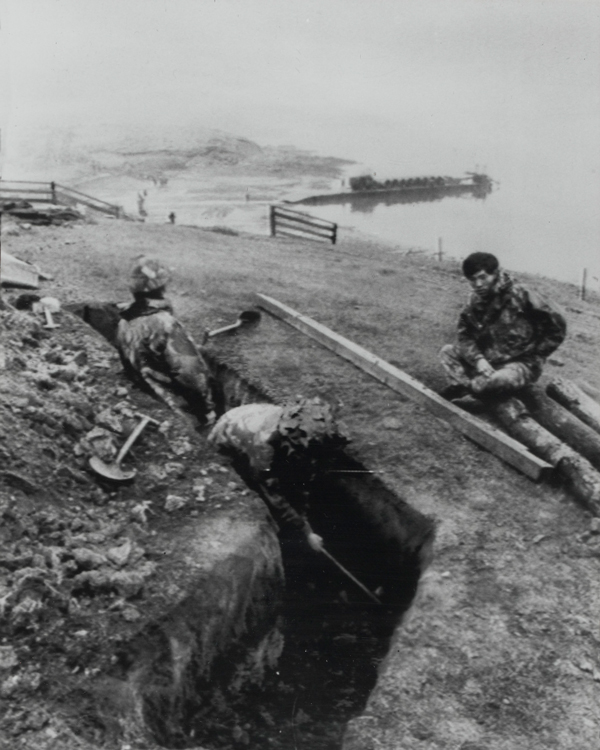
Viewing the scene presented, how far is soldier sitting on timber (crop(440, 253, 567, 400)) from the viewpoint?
582 centimetres

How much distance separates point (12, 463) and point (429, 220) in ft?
81.5

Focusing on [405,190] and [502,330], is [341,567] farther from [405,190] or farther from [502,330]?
[405,190]

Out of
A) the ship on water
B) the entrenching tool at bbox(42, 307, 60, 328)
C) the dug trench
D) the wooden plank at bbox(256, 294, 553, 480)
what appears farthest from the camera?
the ship on water

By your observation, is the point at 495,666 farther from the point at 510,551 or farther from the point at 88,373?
the point at 88,373

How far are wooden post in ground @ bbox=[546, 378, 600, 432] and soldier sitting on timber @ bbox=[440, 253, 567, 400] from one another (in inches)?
10.6

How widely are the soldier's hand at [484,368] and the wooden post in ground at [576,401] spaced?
62cm

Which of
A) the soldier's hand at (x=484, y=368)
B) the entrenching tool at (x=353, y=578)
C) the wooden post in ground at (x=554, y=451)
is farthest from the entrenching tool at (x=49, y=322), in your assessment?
the wooden post in ground at (x=554, y=451)

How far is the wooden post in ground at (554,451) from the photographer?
500 cm

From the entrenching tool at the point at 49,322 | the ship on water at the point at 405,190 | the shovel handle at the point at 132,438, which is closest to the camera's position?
the shovel handle at the point at 132,438

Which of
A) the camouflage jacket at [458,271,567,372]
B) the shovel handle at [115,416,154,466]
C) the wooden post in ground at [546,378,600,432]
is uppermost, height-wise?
the camouflage jacket at [458,271,567,372]

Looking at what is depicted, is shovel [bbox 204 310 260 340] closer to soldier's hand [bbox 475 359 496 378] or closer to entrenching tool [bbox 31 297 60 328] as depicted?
entrenching tool [bbox 31 297 60 328]

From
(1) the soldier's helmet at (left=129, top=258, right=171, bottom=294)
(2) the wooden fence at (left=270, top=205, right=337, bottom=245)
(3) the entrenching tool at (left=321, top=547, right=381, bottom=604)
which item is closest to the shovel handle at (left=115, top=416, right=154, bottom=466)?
(1) the soldier's helmet at (left=129, top=258, right=171, bottom=294)

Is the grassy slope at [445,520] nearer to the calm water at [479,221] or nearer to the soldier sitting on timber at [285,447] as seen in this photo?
the soldier sitting on timber at [285,447]

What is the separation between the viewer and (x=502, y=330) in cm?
602
